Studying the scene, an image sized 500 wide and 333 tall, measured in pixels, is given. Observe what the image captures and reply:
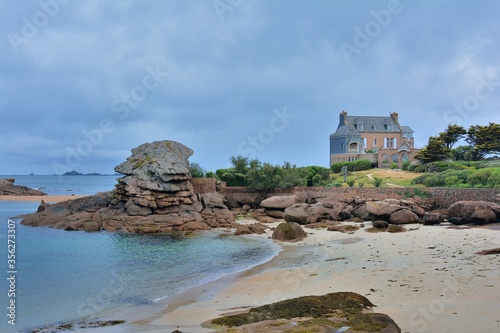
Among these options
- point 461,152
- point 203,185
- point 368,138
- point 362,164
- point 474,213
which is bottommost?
point 474,213

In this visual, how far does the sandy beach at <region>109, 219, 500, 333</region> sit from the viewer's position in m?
10.3

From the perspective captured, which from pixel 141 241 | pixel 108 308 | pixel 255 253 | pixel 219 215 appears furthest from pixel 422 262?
pixel 219 215

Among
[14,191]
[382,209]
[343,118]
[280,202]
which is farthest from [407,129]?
[14,191]

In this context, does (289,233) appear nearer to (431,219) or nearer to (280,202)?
(431,219)

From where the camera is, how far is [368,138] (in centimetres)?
8062

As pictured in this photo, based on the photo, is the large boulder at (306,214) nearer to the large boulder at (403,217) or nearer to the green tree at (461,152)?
the large boulder at (403,217)

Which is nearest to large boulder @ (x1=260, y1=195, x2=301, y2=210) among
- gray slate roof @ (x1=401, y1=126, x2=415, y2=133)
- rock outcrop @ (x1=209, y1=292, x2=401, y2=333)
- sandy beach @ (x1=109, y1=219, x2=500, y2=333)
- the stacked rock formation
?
the stacked rock formation

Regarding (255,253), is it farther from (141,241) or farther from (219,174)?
(219,174)

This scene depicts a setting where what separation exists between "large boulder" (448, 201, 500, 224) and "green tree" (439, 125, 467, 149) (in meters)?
35.7

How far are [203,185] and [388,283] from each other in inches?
1292

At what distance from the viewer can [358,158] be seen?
243 feet

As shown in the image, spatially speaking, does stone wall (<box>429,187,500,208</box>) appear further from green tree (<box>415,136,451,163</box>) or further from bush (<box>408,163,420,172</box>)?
green tree (<box>415,136,451,163</box>)

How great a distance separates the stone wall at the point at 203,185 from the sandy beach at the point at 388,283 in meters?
21.9

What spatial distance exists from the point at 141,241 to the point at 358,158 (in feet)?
164
